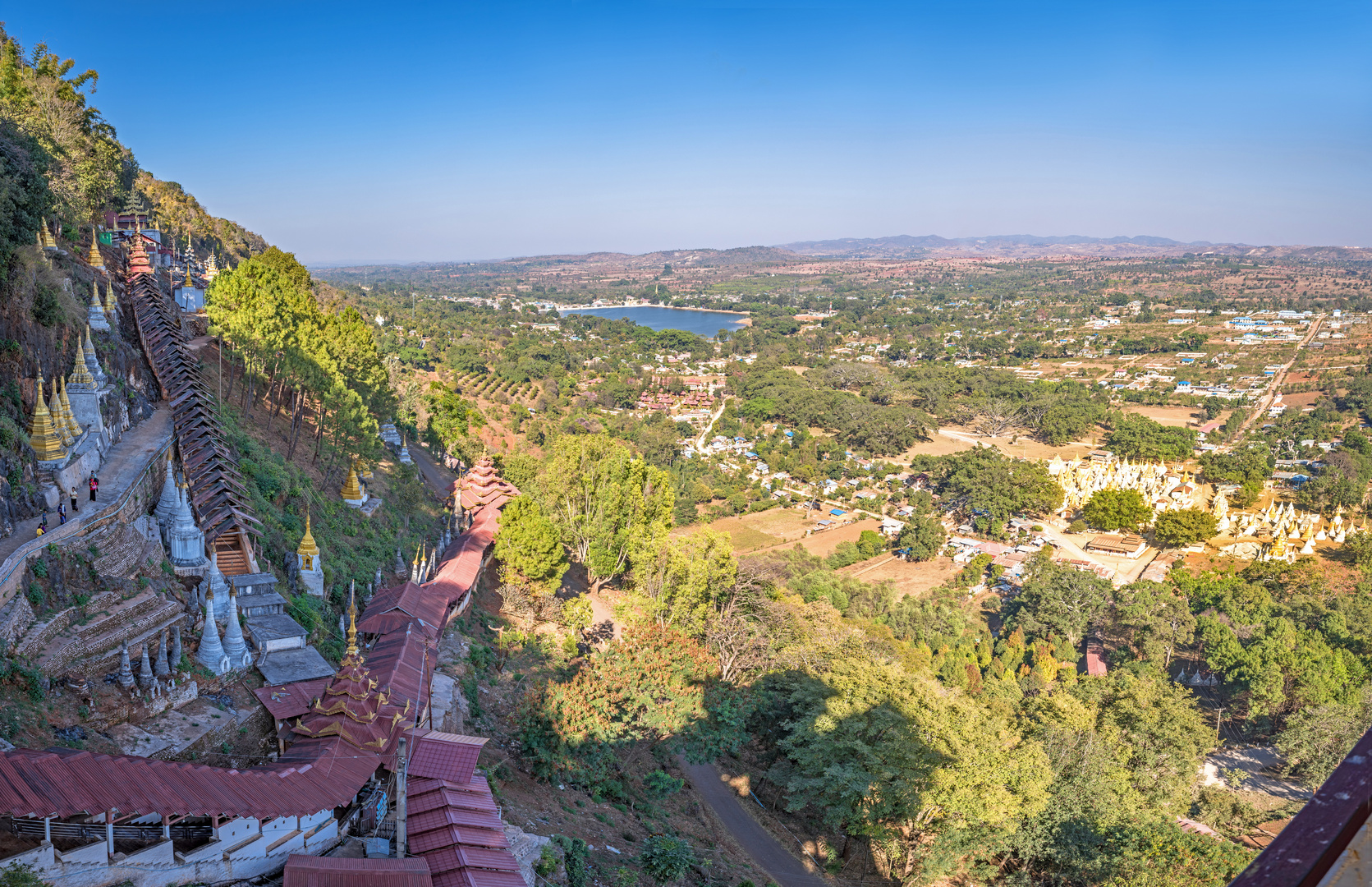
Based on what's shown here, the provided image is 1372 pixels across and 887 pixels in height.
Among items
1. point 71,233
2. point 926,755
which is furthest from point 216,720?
point 71,233

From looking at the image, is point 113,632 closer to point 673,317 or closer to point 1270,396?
point 1270,396

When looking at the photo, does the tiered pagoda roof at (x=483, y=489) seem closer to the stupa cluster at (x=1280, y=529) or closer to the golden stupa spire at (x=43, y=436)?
the golden stupa spire at (x=43, y=436)

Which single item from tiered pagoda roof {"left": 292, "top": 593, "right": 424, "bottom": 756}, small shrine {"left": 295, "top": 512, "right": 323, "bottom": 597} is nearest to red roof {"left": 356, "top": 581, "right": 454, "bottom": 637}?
small shrine {"left": 295, "top": 512, "right": 323, "bottom": 597}

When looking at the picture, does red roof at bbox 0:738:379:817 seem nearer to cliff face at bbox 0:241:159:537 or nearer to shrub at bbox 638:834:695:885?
shrub at bbox 638:834:695:885

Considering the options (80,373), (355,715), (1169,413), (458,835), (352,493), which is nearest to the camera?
(458,835)

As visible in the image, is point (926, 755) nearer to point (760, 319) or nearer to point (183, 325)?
point (183, 325)

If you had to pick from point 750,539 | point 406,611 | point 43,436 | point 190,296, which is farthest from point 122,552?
point 750,539

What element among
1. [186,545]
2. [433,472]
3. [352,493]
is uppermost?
[186,545]
